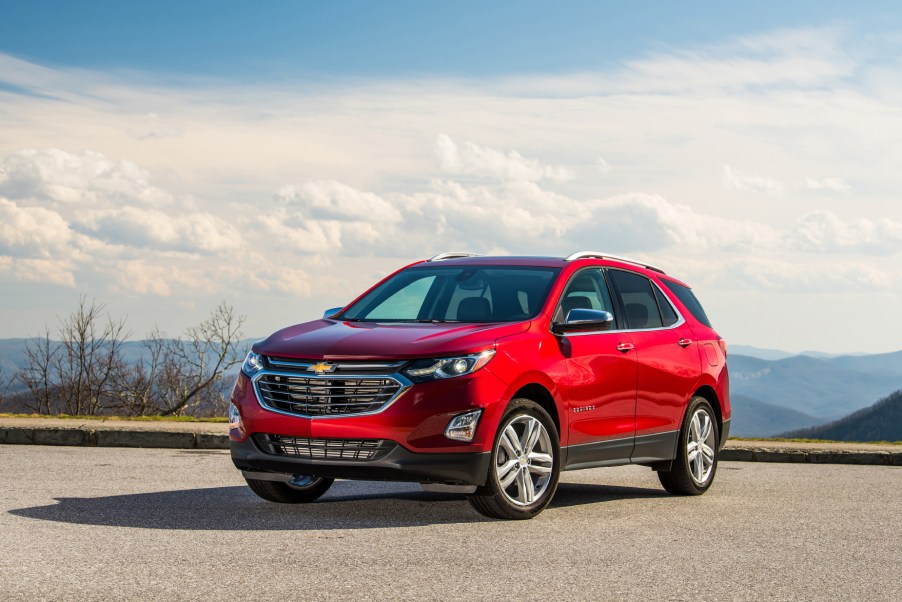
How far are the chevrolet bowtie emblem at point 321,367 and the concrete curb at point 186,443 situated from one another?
7.51 metres

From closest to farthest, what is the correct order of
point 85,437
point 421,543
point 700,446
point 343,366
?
point 421,543, point 343,366, point 700,446, point 85,437

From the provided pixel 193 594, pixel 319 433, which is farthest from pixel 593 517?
pixel 193 594

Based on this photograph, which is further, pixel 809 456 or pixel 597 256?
pixel 809 456

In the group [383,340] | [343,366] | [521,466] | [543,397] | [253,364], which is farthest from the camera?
[543,397]

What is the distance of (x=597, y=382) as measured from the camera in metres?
8.88

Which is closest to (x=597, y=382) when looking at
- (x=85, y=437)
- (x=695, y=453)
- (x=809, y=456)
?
(x=695, y=453)

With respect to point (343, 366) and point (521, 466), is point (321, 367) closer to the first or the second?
point (343, 366)

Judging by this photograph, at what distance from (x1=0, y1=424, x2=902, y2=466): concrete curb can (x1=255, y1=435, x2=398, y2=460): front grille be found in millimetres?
7227

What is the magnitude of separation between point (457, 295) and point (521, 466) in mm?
1635

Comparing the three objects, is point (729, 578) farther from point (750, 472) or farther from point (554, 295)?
point (750, 472)

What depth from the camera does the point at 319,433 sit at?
7816mm

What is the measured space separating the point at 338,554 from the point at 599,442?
114 inches

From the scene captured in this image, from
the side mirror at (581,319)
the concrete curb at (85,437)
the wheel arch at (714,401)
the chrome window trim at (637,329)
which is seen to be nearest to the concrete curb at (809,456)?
the wheel arch at (714,401)

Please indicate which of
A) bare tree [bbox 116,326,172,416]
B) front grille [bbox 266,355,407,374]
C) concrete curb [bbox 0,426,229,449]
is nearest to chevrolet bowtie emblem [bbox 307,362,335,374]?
front grille [bbox 266,355,407,374]
